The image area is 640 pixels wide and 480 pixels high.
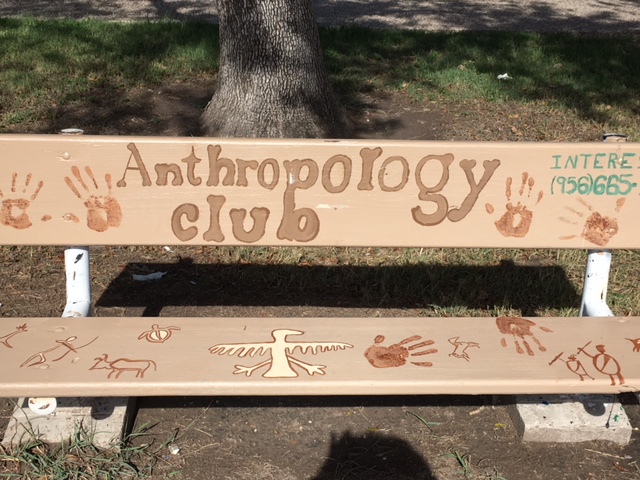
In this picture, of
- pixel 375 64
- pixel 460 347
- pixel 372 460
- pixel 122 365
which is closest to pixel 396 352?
pixel 460 347

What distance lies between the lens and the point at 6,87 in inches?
251

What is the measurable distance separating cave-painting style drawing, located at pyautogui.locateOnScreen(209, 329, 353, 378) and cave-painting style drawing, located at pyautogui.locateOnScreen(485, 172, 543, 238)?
80 centimetres

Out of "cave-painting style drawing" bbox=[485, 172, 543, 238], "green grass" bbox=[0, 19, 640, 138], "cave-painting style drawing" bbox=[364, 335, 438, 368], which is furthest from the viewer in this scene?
"green grass" bbox=[0, 19, 640, 138]

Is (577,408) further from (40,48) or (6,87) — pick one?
(40,48)

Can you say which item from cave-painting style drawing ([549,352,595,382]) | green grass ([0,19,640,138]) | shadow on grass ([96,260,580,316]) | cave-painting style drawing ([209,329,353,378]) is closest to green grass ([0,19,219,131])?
green grass ([0,19,640,138])

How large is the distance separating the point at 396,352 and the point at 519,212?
789mm

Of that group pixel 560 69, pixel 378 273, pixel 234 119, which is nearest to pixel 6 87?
pixel 234 119

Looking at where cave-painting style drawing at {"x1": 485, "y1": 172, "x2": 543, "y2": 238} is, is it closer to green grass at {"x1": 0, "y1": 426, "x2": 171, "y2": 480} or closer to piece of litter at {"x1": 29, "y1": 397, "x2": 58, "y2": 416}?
green grass at {"x1": 0, "y1": 426, "x2": 171, "y2": 480}

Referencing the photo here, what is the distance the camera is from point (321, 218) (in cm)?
312

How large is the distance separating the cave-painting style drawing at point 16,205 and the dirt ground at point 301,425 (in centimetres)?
80

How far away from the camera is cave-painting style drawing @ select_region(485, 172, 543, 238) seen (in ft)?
10.1

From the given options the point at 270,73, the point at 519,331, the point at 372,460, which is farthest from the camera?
the point at 270,73

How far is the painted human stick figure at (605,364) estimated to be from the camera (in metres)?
2.67

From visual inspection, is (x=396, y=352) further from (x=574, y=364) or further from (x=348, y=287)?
(x=348, y=287)
